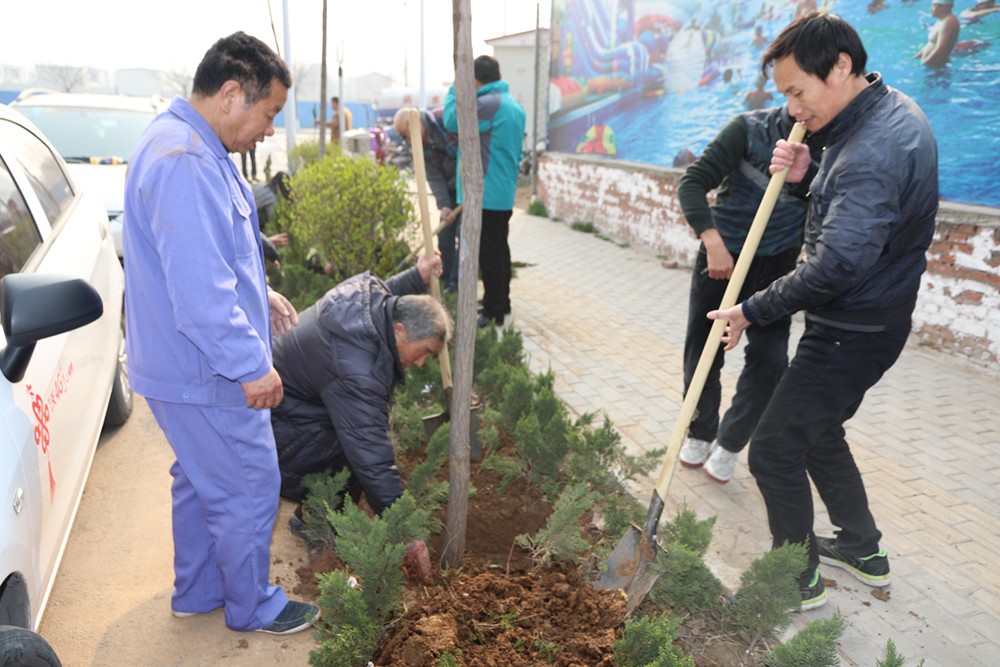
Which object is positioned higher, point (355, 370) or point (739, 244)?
point (739, 244)

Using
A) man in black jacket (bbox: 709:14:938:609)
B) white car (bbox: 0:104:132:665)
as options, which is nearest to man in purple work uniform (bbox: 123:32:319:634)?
white car (bbox: 0:104:132:665)

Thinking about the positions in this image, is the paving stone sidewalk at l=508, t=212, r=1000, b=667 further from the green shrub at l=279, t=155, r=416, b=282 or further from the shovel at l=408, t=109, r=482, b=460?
the green shrub at l=279, t=155, r=416, b=282

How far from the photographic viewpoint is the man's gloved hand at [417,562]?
262 centimetres

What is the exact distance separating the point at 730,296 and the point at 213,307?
5.89 ft

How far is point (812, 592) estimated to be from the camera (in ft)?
9.20

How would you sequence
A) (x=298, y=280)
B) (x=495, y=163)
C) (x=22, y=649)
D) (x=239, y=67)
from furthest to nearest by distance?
1. (x=495, y=163)
2. (x=298, y=280)
3. (x=239, y=67)
4. (x=22, y=649)

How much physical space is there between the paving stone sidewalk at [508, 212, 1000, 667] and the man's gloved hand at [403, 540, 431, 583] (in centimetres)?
128

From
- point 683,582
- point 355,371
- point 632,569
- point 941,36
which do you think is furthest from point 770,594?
point 941,36

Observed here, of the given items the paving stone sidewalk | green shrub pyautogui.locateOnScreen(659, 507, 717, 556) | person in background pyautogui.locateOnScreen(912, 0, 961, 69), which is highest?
person in background pyautogui.locateOnScreen(912, 0, 961, 69)

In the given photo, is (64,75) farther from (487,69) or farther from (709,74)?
(487,69)

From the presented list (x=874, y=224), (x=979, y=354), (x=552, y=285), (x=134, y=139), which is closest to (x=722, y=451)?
(x=874, y=224)

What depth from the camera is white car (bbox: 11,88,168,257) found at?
7.17 metres

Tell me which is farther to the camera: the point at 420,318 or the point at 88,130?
the point at 88,130

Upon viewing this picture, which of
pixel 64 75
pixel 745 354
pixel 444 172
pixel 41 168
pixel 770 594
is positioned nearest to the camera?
pixel 770 594
